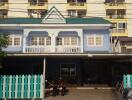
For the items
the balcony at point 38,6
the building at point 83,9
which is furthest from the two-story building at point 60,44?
the balcony at point 38,6

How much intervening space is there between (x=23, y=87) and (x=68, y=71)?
9.42 metres

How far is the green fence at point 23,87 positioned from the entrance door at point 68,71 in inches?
347

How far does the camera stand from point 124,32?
55.2 m

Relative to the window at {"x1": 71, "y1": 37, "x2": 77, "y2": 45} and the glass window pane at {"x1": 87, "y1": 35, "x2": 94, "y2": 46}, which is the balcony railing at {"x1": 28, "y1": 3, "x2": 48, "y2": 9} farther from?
the glass window pane at {"x1": 87, "y1": 35, "x2": 94, "y2": 46}

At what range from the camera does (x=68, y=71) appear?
30.6 metres

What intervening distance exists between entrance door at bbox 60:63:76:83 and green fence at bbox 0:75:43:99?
8.81 meters

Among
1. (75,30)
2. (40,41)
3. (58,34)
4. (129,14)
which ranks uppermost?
(129,14)

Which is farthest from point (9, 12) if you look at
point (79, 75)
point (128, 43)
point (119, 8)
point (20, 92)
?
point (20, 92)

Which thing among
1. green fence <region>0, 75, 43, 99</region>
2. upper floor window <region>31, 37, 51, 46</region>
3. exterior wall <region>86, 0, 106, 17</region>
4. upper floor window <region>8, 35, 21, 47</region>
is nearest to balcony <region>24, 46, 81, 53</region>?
upper floor window <region>31, 37, 51, 46</region>

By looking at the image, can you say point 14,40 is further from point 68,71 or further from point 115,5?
point 115,5

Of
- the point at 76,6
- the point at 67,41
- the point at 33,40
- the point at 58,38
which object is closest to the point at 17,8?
the point at 76,6

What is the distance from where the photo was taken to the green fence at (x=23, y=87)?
71.2 ft

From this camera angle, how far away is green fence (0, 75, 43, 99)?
2169 centimetres

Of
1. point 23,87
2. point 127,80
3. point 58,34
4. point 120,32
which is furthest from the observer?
point 120,32
